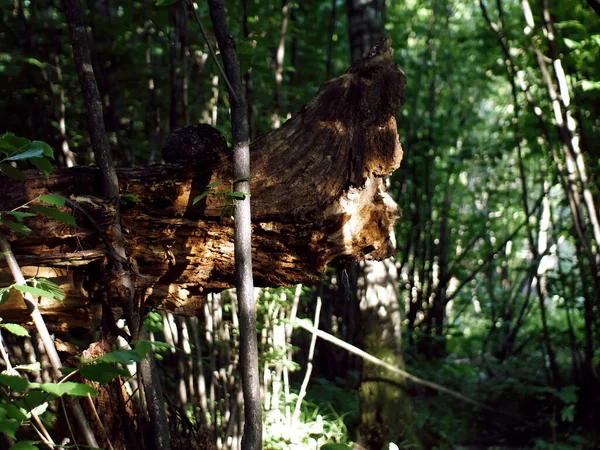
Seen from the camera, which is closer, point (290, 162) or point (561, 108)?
point (290, 162)

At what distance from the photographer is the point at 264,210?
82.6 inches

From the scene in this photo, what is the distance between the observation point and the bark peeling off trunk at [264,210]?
1979 mm

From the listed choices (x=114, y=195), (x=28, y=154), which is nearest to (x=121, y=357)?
(x=28, y=154)

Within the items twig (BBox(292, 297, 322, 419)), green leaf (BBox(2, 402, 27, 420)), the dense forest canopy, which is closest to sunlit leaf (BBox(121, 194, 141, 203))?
the dense forest canopy

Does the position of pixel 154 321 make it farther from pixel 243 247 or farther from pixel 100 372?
pixel 100 372

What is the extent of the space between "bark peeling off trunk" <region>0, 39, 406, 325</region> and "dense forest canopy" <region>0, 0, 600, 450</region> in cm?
1

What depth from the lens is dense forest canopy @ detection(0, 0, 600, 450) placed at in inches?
82.6

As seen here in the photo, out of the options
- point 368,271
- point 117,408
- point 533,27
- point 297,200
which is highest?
point 533,27

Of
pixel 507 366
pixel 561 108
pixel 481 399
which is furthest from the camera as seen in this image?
pixel 507 366

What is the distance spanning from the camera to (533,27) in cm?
474

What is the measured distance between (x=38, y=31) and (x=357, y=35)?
2.39m

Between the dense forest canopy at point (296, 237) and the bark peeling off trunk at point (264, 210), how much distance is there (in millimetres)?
12

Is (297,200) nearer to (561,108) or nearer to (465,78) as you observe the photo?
(561,108)

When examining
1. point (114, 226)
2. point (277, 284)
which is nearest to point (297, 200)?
point (277, 284)
